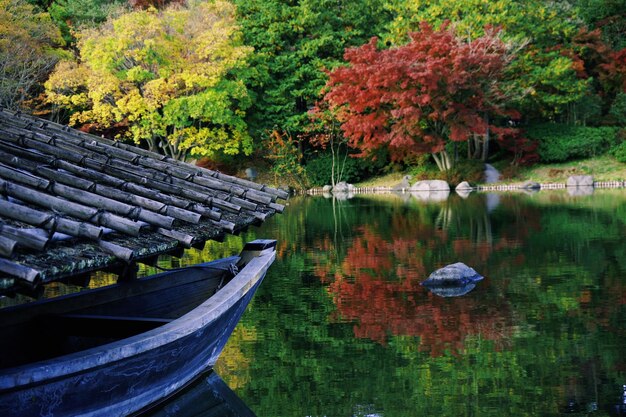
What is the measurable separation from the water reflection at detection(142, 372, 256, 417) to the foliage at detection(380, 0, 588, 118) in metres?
24.6

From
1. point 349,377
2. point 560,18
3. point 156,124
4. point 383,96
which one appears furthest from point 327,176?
point 349,377

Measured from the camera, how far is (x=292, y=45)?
105 feet

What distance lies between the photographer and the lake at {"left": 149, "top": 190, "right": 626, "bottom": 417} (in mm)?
5207

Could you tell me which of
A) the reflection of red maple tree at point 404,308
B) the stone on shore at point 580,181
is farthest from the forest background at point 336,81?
the reflection of red maple tree at point 404,308

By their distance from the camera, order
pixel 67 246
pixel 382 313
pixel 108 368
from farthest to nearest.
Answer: pixel 382 313, pixel 108 368, pixel 67 246

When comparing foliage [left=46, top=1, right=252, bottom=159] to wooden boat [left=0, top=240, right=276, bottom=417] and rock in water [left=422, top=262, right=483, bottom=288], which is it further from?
wooden boat [left=0, top=240, right=276, bottom=417]

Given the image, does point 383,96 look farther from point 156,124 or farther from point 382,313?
point 382,313

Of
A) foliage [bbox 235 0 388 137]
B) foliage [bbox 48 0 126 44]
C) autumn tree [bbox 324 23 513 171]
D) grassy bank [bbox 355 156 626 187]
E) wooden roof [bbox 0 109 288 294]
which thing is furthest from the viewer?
foliage [bbox 48 0 126 44]

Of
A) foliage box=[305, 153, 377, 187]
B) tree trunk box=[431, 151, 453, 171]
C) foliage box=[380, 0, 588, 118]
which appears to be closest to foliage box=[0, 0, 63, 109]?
foliage box=[305, 153, 377, 187]

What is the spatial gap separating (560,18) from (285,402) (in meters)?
28.6

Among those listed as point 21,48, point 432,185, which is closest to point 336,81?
point 432,185

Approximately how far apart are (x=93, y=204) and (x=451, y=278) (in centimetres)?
579

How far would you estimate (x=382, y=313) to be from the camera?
7.85 m

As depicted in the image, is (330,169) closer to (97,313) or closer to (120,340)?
(97,313)
